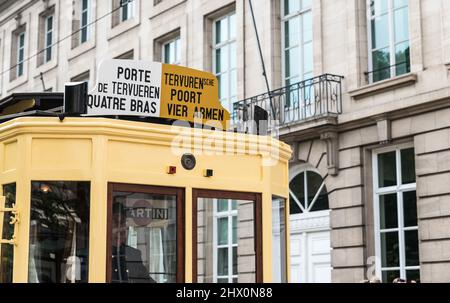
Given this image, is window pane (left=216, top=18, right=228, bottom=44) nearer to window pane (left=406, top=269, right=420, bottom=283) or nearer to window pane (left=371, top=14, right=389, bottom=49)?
window pane (left=371, top=14, right=389, bottom=49)

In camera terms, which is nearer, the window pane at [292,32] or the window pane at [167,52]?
the window pane at [292,32]

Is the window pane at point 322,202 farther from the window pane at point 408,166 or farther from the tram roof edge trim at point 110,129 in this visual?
the tram roof edge trim at point 110,129

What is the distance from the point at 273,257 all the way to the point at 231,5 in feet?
49.6

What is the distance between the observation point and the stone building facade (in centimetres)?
1484

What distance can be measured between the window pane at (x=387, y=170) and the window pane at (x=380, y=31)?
227cm

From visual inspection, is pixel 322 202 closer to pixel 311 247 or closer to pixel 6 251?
pixel 311 247

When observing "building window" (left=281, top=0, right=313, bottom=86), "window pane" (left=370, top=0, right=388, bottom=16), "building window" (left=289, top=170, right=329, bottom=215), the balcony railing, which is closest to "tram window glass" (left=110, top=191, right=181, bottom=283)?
the balcony railing

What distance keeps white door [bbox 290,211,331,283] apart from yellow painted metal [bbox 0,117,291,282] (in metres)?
11.2

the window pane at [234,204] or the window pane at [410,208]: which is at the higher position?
the window pane at [410,208]

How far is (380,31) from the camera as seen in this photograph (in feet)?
54.3

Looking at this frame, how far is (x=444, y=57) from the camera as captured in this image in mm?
14750

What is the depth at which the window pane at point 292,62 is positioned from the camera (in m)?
18.6

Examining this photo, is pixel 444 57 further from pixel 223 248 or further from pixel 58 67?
pixel 58 67

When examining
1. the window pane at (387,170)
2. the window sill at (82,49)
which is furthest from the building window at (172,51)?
the window pane at (387,170)
